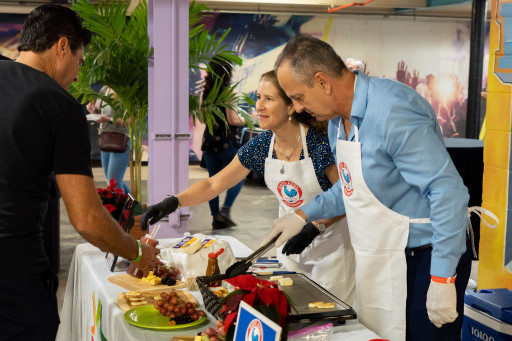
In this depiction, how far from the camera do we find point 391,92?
1.90 metres

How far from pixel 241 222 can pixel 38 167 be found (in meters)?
5.55

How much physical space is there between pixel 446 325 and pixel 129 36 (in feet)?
9.89

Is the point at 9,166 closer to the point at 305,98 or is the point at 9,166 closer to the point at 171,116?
the point at 305,98

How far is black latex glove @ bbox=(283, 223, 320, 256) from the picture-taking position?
249 cm

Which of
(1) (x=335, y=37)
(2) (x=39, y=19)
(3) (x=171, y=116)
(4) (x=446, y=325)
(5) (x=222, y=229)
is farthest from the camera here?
(1) (x=335, y=37)

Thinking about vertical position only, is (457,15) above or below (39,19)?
above

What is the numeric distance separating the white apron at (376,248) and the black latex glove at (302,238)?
39cm

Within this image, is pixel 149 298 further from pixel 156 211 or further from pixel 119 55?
pixel 119 55

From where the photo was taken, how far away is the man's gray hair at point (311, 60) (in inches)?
76.3

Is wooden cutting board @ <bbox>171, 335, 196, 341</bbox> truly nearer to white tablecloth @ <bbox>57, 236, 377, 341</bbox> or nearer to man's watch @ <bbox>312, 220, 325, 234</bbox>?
white tablecloth @ <bbox>57, 236, 377, 341</bbox>

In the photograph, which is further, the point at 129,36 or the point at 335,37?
the point at 335,37

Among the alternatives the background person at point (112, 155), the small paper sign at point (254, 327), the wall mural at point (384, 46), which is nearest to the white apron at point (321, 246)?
the small paper sign at point (254, 327)

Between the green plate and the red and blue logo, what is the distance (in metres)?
0.41

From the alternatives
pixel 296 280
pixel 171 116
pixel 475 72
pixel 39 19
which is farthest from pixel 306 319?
pixel 475 72
